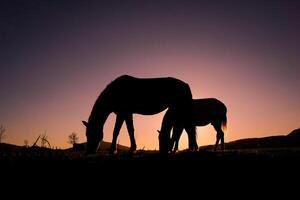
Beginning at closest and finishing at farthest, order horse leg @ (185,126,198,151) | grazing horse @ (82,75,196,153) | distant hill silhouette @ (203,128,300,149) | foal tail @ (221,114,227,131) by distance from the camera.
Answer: horse leg @ (185,126,198,151) → grazing horse @ (82,75,196,153) → foal tail @ (221,114,227,131) → distant hill silhouette @ (203,128,300,149)

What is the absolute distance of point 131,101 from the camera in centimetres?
1258

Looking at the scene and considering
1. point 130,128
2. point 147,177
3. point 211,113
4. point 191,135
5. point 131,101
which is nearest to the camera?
point 147,177

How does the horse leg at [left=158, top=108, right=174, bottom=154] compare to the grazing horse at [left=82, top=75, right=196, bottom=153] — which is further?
the grazing horse at [left=82, top=75, right=196, bottom=153]

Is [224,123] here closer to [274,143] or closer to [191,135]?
[274,143]

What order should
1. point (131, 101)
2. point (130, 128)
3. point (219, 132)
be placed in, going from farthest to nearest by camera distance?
point (219, 132) < point (130, 128) < point (131, 101)

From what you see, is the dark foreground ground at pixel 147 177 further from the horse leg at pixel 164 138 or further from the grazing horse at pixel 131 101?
the grazing horse at pixel 131 101

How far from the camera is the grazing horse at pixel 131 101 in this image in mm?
11719

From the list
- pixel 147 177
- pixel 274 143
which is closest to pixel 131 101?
pixel 147 177

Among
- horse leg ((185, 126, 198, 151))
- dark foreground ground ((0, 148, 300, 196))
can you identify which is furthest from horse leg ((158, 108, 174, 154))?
horse leg ((185, 126, 198, 151))

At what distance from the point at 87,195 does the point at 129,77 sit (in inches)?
355

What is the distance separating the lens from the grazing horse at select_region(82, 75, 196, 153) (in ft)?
38.4

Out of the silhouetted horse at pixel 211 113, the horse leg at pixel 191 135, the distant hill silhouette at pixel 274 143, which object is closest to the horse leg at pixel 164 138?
the horse leg at pixel 191 135

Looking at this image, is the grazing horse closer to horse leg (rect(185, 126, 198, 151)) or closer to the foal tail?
horse leg (rect(185, 126, 198, 151))

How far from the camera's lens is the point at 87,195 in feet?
14.4
